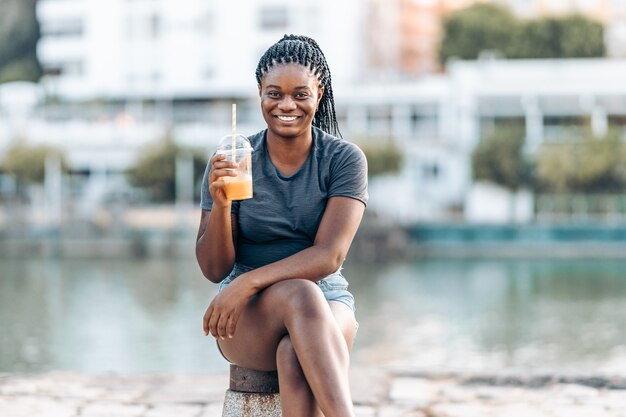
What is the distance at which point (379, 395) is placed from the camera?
14.1 feet

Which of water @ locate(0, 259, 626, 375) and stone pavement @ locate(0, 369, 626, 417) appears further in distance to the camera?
water @ locate(0, 259, 626, 375)

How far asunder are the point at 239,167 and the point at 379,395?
5.91ft

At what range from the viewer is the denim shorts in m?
2.97

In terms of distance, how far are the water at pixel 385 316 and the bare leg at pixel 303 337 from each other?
4.02m

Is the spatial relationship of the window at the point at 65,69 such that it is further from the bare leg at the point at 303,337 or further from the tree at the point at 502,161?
the bare leg at the point at 303,337

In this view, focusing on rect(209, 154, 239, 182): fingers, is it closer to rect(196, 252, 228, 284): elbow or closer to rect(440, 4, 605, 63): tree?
rect(196, 252, 228, 284): elbow

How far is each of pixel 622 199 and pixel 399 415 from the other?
2580cm

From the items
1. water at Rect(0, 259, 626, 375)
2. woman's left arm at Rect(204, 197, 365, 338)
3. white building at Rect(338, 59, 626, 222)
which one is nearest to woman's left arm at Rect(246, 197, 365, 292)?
woman's left arm at Rect(204, 197, 365, 338)

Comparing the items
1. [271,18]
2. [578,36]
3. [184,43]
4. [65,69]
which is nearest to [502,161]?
[271,18]

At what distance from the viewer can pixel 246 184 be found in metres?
2.81

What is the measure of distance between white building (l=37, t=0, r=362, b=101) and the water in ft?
52.1

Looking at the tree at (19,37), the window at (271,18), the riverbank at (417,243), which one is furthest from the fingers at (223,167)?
the tree at (19,37)

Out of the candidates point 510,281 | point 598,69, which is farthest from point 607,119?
point 510,281

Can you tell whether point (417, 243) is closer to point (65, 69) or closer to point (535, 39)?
point (535, 39)
